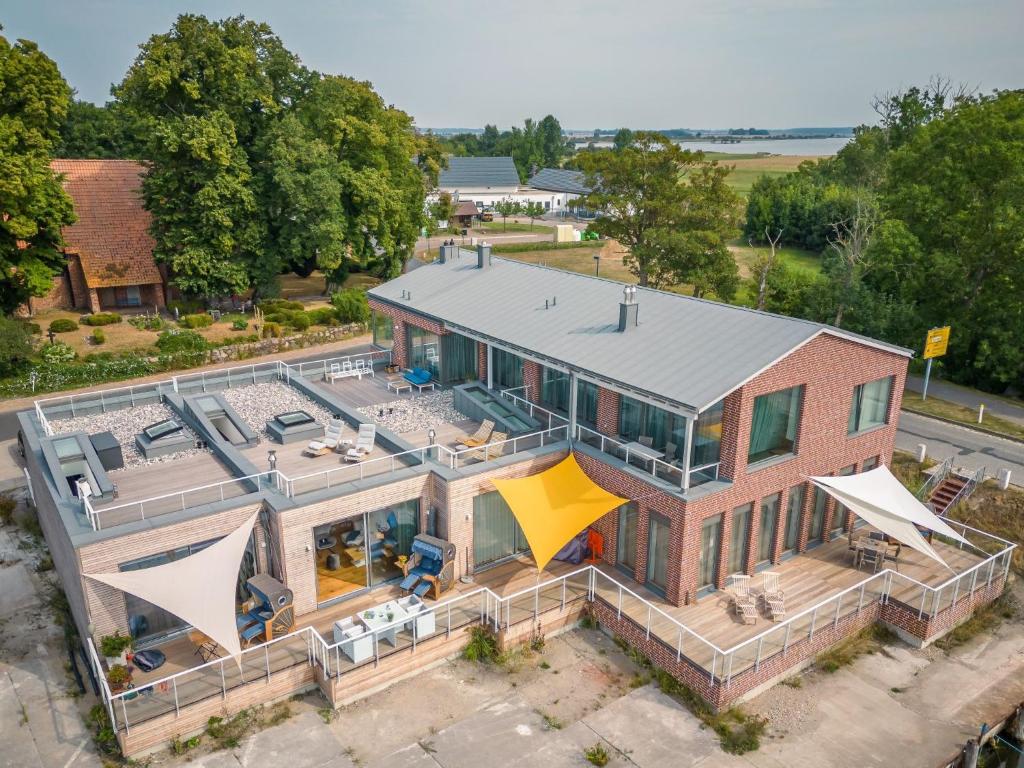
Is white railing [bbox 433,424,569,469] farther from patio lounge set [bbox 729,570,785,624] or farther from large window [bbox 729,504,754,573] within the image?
patio lounge set [bbox 729,570,785,624]

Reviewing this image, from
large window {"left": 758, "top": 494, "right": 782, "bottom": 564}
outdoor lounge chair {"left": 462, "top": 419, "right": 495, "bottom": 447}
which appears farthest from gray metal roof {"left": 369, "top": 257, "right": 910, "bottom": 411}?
large window {"left": 758, "top": 494, "right": 782, "bottom": 564}

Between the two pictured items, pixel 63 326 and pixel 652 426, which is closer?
pixel 652 426

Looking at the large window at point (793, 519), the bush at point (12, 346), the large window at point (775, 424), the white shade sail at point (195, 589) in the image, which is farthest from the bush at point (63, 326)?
the large window at point (793, 519)

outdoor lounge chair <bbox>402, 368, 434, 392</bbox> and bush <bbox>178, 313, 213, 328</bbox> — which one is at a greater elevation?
outdoor lounge chair <bbox>402, 368, 434, 392</bbox>

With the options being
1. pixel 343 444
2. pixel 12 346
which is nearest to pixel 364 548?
pixel 343 444

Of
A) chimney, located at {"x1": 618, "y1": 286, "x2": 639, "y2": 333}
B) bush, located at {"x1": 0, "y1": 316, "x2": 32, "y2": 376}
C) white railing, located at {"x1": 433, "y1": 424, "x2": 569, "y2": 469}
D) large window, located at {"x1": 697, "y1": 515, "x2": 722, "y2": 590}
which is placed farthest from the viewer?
bush, located at {"x1": 0, "y1": 316, "x2": 32, "y2": 376}

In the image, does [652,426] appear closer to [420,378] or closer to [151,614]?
[420,378]

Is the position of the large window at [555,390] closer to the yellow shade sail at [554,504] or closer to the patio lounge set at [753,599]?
the yellow shade sail at [554,504]
